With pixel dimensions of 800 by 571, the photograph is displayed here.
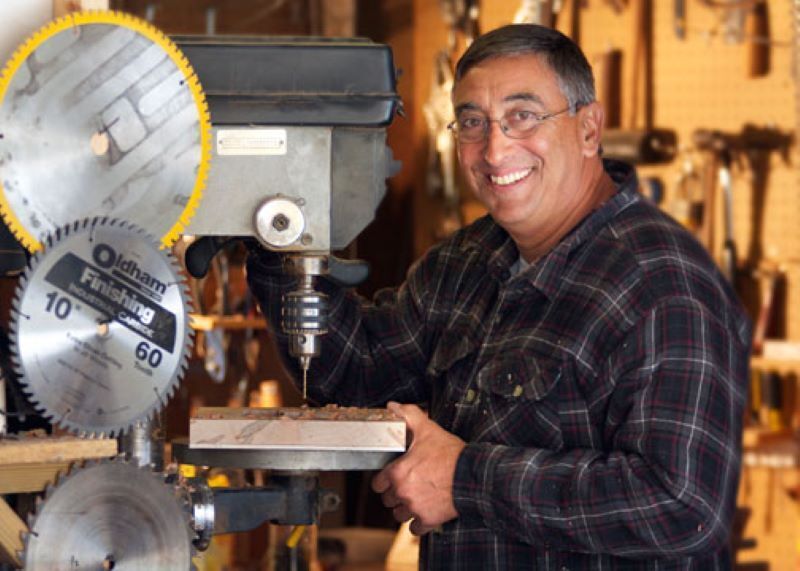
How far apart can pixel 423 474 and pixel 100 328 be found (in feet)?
2.11

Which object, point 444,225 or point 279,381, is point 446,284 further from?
point 444,225

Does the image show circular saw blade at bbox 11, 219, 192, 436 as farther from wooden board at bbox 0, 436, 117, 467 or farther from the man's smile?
the man's smile

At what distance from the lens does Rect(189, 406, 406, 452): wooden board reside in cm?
195

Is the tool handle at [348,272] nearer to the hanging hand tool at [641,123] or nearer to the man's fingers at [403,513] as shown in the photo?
the man's fingers at [403,513]

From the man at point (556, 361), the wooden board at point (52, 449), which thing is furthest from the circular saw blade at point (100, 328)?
the man at point (556, 361)

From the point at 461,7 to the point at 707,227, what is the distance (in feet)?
4.09

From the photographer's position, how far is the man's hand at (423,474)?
2.16 m

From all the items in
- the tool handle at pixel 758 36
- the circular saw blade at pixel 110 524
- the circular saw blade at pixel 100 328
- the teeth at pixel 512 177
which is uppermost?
the tool handle at pixel 758 36

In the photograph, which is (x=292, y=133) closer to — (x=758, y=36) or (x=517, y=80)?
(x=517, y=80)

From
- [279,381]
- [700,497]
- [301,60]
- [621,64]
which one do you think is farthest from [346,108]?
[621,64]

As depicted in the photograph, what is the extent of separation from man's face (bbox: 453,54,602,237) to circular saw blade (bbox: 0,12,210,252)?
71 centimetres

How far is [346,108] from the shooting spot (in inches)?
75.4

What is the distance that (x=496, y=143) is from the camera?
2418 mm

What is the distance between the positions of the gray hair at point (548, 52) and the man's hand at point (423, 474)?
1.99ft
